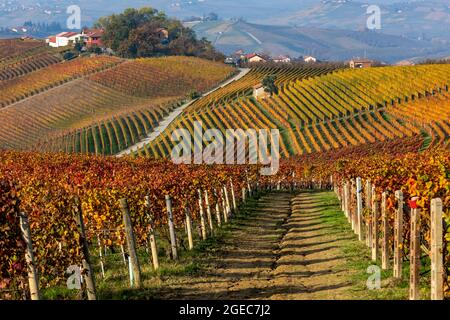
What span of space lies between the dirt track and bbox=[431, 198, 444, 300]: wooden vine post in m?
2.55

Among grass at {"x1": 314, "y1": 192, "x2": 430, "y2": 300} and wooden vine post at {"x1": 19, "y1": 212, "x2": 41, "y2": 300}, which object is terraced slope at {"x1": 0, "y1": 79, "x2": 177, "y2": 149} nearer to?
grass at {"x1": 314, "y1": 192, "x2": 430, "y2": 300}

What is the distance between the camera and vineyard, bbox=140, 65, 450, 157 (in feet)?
259

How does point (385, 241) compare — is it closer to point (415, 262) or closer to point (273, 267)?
point (273, 267)

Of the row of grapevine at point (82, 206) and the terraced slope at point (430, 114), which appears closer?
the row of grapevine at point (82, 206)

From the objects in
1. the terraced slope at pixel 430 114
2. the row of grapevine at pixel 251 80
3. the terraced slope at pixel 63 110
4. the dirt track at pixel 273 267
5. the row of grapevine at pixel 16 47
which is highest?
the dirt track at pixel 273 267

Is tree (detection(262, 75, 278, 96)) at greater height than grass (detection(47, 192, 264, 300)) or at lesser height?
lesser

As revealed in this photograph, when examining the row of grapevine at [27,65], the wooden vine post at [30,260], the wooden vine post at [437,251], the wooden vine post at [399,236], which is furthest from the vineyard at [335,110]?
the wooden vine post at [30,260]

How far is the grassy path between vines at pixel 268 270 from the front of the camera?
1364 centimetres

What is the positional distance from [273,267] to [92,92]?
113552mm

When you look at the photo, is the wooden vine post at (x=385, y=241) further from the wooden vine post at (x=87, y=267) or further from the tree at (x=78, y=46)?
the tree at (x=78, y=46)

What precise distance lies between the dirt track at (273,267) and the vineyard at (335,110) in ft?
154

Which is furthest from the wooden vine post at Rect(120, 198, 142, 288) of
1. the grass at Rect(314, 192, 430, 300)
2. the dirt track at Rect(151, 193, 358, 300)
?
the grass at Rect(314, 192, 430, 300)

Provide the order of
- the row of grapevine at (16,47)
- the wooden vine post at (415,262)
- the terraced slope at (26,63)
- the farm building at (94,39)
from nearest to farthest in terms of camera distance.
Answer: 1. the wooden vine post at (415,262)
2. the terraced slope at (26,63)
3. the row of grapevine at (16,47)
4. the farm building at (94,39)

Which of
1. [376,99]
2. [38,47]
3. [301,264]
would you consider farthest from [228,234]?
[38,47]
